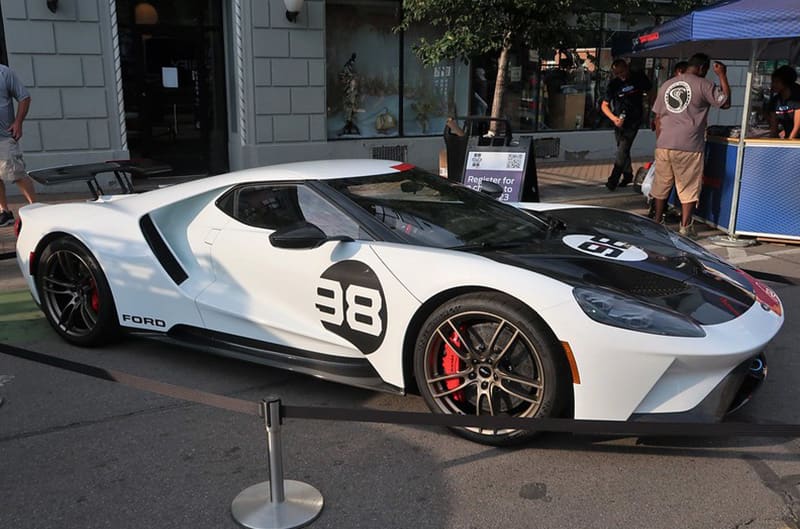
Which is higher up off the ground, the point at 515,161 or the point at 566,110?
the point at 566,110

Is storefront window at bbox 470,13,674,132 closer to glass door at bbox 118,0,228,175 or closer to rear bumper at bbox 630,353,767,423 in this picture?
glass door at bbox 118,0,228,175

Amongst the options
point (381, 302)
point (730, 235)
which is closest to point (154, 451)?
point (381, 302)

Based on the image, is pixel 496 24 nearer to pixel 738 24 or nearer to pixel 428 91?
pixel 738 24

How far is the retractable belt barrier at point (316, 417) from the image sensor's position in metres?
2.61

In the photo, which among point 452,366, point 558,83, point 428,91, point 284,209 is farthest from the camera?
point 558,83

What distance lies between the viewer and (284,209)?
3975 millimetres

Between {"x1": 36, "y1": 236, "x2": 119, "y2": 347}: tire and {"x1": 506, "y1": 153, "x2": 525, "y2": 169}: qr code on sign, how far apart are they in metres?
4.63

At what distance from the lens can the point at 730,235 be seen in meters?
7.88

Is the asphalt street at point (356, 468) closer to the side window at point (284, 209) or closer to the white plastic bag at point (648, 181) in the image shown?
the side window at point (284, 209)

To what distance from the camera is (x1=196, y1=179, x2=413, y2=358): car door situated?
3473mm

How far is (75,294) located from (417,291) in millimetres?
2458

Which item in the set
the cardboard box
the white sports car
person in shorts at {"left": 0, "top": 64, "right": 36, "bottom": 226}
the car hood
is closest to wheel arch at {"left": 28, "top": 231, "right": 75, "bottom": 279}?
the white sports car

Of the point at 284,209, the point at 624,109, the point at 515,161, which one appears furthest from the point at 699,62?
the point at 284,209

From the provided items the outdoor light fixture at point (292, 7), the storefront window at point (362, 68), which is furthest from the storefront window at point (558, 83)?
the outdoor light fixture at point (292, 7)
